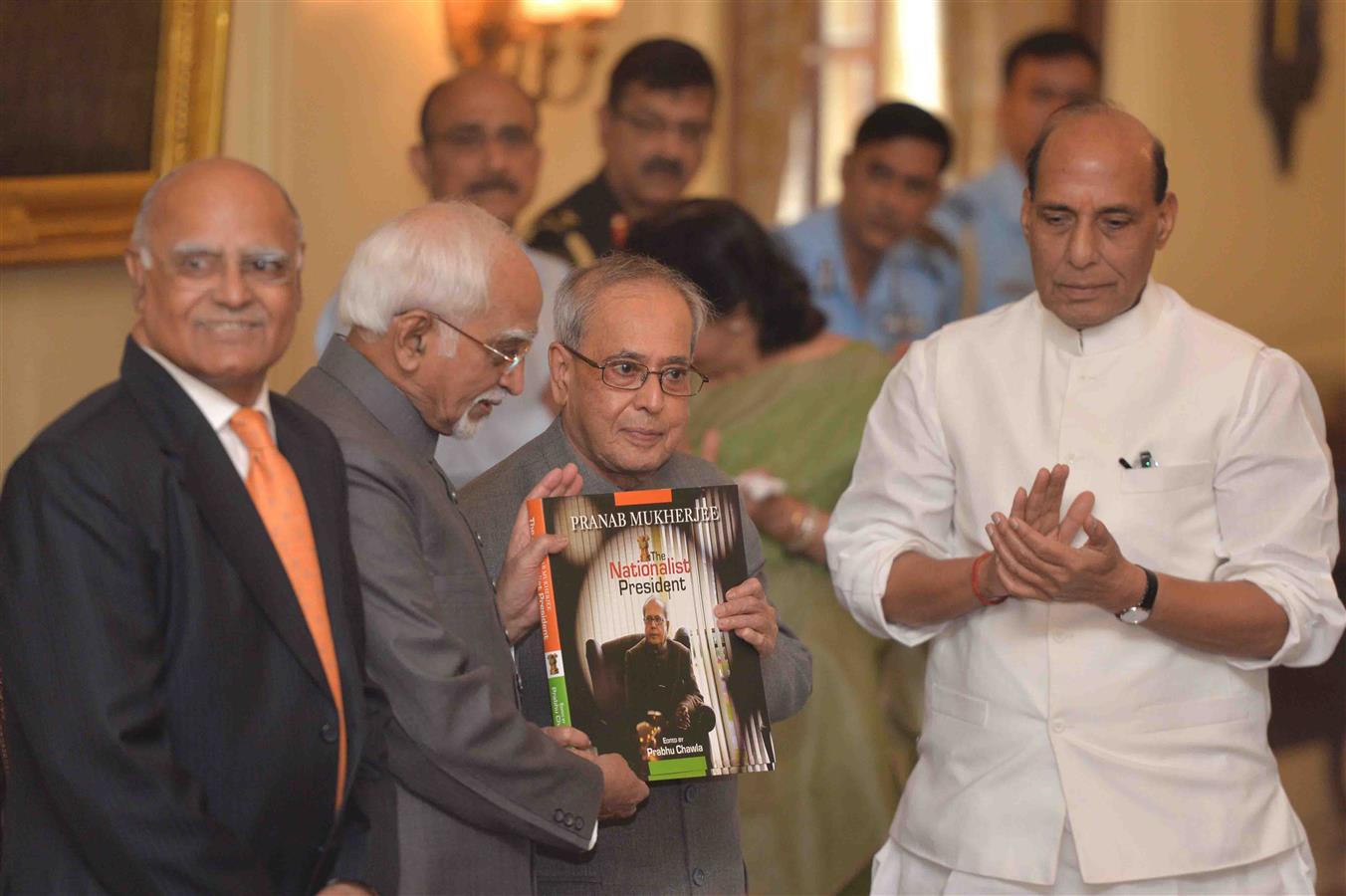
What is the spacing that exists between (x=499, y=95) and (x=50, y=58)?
159cm

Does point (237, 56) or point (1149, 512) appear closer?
point (1149, 512)

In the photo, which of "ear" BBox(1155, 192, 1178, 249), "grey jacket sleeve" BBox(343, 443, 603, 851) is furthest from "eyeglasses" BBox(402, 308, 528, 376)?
"ear" BBox(1155, 192, 1178, 249)

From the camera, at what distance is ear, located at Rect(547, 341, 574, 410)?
269cm

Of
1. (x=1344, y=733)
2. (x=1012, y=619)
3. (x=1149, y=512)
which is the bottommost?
(x=1344, y=733)

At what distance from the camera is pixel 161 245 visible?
2.07 meters

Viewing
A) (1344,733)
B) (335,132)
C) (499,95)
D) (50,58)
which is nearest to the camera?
(50,58)

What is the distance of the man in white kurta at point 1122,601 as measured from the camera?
9.37ft

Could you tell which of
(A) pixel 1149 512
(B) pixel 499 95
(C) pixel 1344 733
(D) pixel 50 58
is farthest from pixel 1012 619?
(C) pixel 1344 733

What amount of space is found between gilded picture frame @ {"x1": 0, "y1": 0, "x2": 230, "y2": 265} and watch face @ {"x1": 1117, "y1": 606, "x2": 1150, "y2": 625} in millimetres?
2493

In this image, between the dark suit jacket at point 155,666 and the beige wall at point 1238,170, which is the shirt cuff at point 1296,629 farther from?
the beige wall at point 1238,170

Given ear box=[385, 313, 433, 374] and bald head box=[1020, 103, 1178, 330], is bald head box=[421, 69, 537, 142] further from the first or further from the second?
ear box=[385, 313, 433, 374]

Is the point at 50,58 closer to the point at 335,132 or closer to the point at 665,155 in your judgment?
the point at 335,132

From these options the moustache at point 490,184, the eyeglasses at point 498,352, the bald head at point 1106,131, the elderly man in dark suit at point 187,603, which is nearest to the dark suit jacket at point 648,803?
the eyeglasses at point 498,352

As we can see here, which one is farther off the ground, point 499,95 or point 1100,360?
point 499,95
